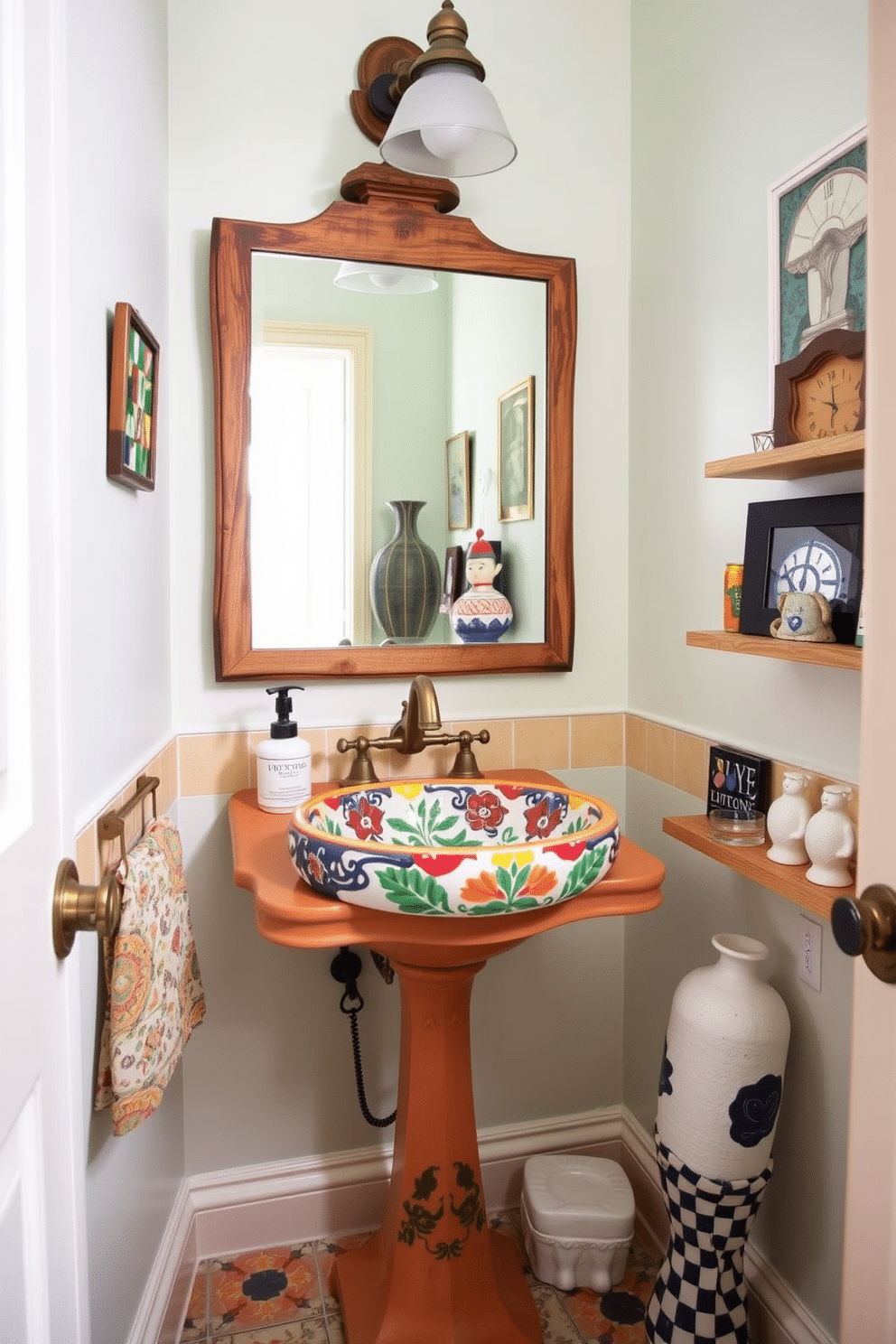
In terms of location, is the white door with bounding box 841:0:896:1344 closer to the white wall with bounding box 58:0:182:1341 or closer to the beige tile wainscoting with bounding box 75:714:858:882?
the white wall with bounding box 58:0:182:1341

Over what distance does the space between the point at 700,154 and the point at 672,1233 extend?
179 centimetres

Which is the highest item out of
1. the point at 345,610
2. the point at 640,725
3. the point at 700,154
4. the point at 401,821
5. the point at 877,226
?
the point at 700,154

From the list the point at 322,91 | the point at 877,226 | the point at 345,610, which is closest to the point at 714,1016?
the point at 345,610

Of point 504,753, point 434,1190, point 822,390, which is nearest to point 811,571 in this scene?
point 822,390

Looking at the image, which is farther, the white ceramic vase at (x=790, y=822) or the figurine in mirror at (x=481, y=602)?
the figurine in mirror at (x=481, y=602)

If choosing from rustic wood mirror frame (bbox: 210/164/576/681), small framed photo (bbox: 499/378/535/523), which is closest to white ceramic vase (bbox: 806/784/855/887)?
Answer: rustic wood mirror frame (bbox: 210/164/576/681)

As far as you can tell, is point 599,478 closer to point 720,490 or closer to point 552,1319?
point 720,490

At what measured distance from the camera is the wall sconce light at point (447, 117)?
1.54 meters

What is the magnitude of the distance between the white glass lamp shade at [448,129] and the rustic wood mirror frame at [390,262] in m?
0.16

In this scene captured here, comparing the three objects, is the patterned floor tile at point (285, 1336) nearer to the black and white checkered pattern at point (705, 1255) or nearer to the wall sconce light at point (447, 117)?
the black and white checkered pattern at point (705, 1255)

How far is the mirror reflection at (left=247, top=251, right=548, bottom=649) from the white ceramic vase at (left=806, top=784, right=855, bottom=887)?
2.54ft

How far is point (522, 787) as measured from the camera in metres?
1.66

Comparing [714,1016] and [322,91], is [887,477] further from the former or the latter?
[322,91]

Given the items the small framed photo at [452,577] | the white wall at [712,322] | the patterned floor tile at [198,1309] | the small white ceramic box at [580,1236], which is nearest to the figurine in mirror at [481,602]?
Answer: the small framed photo at [452,577]
